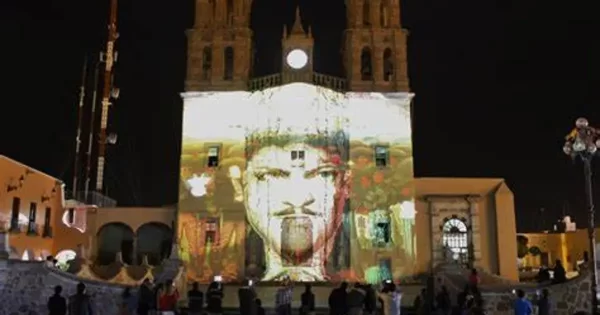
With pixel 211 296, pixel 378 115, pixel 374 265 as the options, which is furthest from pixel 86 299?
pixel 378 115

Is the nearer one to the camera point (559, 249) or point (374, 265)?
point (374, 265)

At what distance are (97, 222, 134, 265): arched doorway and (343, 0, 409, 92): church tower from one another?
13101mm

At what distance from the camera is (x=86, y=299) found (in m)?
15.4

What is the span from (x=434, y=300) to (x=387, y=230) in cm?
1086

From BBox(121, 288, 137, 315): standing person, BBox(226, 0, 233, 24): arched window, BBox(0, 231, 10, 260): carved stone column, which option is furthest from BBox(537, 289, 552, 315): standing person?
BBox(226, 0, 233, 24): arched window

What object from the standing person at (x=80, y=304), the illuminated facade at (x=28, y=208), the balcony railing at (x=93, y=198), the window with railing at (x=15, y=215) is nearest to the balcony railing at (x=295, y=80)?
the balcony railing at (x=93, y=198)

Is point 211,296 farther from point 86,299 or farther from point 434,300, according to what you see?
point 434,300

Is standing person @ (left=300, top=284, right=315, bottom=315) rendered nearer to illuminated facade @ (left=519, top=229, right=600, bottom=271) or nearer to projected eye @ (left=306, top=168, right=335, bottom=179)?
projected eye @ (left=306, top=168, right=335, bottom=179)

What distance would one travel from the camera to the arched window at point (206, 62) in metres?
32.1

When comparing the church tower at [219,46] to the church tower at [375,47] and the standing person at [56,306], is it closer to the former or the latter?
the church tower at [375,47]

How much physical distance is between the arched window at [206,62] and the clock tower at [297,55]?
3.51 metres

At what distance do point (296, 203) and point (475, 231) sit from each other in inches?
325

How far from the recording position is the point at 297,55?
104ft

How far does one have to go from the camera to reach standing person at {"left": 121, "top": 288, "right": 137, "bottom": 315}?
17.6 m
